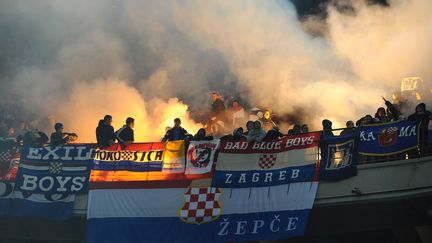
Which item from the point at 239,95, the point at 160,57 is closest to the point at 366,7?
the point at 239,95

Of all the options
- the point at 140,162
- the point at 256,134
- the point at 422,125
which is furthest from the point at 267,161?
the point at 422,125

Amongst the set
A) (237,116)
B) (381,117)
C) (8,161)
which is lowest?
(8,161)

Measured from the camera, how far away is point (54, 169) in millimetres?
8719

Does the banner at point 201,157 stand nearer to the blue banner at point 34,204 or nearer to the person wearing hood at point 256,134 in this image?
the person wearing hood at point 256,134

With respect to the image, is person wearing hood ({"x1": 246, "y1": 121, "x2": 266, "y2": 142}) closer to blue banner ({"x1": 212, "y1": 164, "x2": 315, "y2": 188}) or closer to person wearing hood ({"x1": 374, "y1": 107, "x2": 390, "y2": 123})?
blue banner ({"x1": 212, "y1": 164, "x2": 315, "y2": 188})

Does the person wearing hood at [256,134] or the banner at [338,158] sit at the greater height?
the person wearing hood at [256,134]

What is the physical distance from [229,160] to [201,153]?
0.45 metres

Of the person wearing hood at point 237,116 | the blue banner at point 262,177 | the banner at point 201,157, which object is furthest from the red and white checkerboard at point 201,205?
the person wearing hood at point 237,116

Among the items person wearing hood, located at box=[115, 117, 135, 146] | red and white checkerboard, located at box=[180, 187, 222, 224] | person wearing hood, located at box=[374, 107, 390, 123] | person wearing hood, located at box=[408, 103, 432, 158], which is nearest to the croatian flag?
red and white checkerboard, located at box=[180, 187, 222, 224]

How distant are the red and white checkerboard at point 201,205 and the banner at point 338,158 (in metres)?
1.62

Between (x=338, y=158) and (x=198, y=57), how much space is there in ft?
18.2

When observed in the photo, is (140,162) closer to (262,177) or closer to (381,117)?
(262,177)

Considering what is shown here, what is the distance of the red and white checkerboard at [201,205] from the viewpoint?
805 centimetres

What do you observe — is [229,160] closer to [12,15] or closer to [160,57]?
[160,57]
